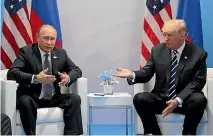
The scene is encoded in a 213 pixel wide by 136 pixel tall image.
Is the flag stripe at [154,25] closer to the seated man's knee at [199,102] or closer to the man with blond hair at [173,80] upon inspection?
the man with blond hair at [173,80]

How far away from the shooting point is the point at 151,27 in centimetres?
552

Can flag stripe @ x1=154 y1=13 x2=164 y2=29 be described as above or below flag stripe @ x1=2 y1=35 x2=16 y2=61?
above

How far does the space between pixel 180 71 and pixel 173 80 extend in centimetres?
12

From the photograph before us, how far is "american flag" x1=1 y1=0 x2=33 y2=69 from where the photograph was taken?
5457mm

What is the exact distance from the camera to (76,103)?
14.5 ft

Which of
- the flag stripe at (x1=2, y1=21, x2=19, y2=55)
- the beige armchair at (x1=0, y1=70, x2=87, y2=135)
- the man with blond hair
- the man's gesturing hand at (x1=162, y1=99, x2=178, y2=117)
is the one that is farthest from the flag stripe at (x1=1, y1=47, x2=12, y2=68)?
the man's gesturing hand at (x1=162, y1=99, x2=178, y2=117)

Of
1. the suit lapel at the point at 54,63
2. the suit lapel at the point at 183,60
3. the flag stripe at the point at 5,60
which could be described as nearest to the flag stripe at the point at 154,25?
the suit lapel at the point at 183,60

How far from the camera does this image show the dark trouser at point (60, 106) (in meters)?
4.23

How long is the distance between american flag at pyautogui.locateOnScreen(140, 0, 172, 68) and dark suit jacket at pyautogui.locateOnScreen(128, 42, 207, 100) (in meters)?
0.90

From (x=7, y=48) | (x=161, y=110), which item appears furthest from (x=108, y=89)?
A: (x=7, y=48)

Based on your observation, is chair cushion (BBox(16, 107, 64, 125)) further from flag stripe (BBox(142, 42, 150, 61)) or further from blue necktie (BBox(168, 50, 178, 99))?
flag stripe (BBox(142, 42, 150, 61))

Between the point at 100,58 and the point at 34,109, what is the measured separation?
191 centimetres

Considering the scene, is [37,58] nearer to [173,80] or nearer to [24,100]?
[24,100]

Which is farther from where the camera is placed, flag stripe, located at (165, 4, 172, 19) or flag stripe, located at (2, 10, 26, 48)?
flag stripe, located at (165, 4, 172, 19)
